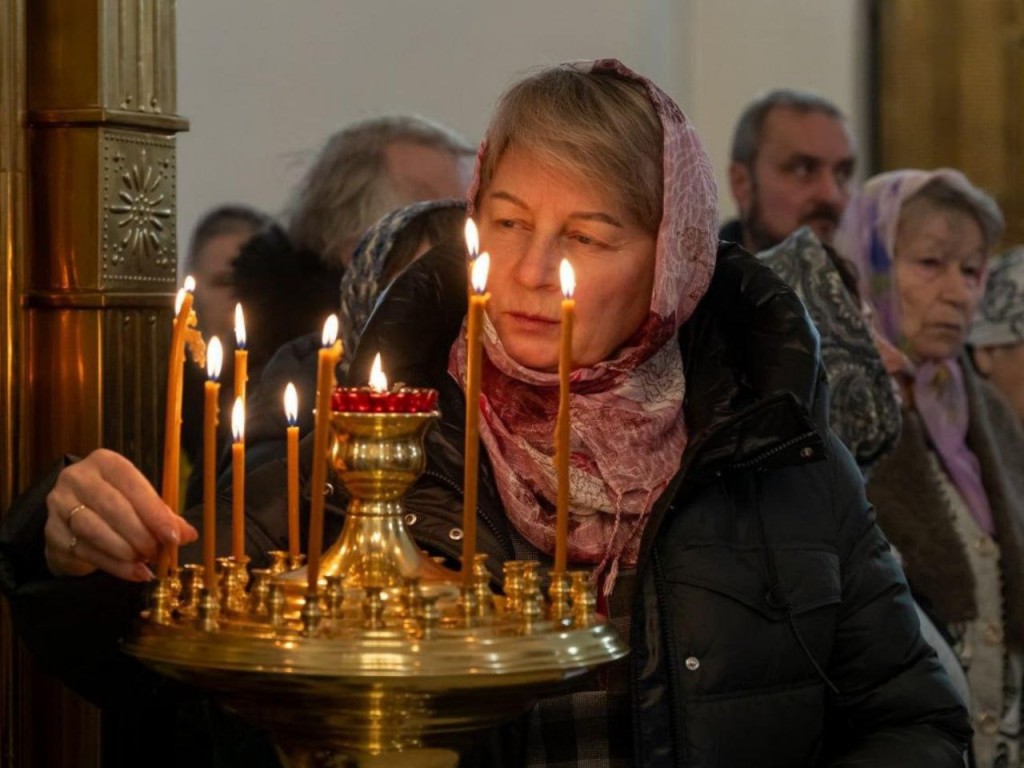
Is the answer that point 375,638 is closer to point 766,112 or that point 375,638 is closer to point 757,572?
point 757,572

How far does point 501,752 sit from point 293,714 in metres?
0.52

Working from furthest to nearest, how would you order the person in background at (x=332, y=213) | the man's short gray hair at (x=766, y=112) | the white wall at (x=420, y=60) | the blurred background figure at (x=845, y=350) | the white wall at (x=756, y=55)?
the white wall at (x=756, y=55) < the white wall at (x=420, y=60) < the man's short gray hair at (x=766, y=112) < the person in background at (x=332, y=213) < the blurred background figure at (x=845, y=350)

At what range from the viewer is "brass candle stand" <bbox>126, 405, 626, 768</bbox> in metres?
1.37

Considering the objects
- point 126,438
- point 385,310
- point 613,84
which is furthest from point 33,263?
point 613,84

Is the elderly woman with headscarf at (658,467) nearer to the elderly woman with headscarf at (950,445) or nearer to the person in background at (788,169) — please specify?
the elderly woman with headscarf at (950,445)

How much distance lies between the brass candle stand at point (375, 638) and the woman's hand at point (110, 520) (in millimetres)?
103

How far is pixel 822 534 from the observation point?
2.11m

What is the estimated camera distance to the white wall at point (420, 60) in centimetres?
510

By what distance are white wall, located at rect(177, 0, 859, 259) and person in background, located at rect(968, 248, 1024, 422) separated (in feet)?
3.77

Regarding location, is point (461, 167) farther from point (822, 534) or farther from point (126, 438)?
point (822, 534)

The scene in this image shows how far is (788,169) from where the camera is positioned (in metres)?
4.86

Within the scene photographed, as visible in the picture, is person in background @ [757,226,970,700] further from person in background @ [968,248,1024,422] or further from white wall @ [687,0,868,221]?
white wall @ [687,0,868,221]

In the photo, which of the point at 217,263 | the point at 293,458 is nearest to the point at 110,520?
the point at 293,458

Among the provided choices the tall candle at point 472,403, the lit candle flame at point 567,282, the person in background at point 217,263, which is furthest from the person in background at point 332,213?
the tall candle at point 472,403
